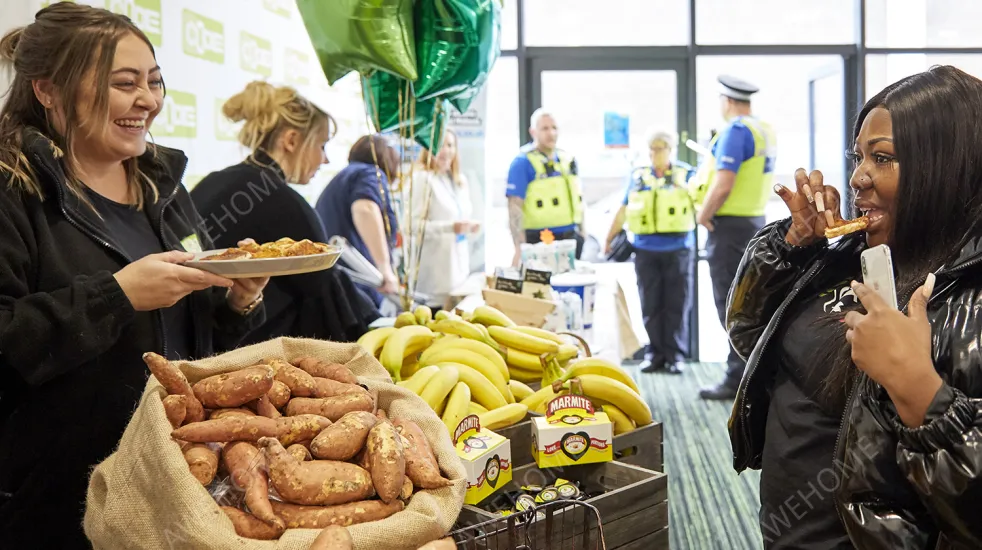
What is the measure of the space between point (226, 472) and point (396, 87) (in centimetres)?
210

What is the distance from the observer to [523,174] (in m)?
6.23

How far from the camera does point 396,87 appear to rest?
3197 mm

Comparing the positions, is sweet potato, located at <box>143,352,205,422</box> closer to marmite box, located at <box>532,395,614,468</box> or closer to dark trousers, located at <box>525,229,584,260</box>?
marmite box, located at <box>532,395,614,468</box>

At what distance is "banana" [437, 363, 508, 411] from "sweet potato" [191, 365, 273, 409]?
0.88 metres

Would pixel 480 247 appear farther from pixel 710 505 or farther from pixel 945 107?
pixel 945 107

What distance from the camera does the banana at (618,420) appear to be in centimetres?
224

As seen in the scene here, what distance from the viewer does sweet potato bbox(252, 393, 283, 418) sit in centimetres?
139

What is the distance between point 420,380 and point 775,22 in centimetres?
568

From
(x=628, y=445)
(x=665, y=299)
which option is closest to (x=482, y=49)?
(x=628, y=445)

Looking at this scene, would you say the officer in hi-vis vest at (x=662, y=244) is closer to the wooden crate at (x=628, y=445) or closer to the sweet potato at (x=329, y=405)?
the wooden crate at (x=628, y=445)

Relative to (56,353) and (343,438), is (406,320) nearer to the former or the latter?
(56,353)

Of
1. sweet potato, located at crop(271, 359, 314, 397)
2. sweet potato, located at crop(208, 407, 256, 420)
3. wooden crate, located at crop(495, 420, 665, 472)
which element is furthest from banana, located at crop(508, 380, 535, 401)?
sweet potato, located at crop(208, 407, 256, 420)

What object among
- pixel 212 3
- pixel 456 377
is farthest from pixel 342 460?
pixel 212 3

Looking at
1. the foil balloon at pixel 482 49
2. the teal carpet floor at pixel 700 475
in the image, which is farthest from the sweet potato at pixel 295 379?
the teal carpet floor at pixel 700 475
